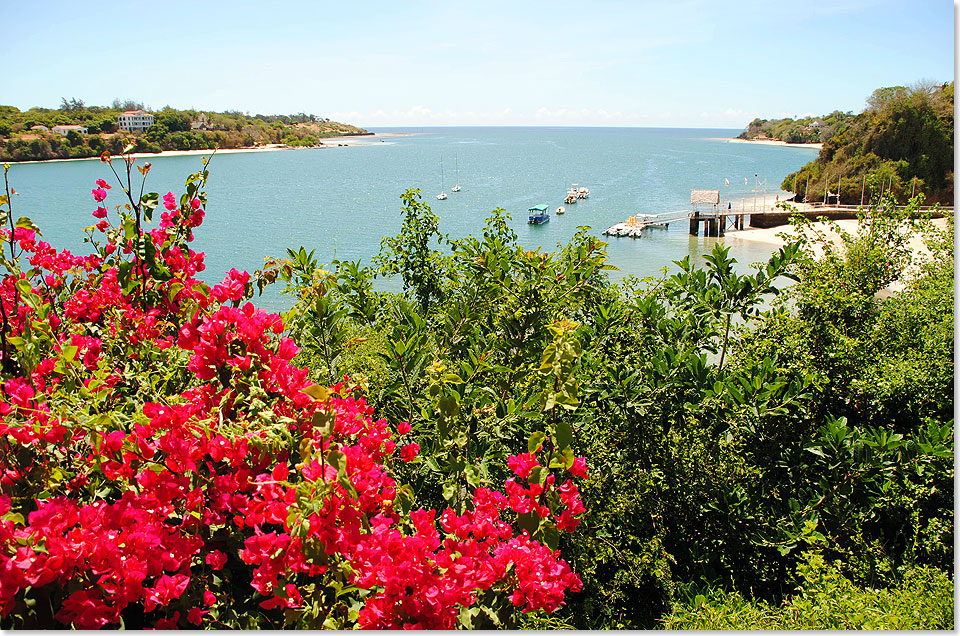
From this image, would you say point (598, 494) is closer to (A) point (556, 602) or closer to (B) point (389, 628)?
(A) point (556, 602)

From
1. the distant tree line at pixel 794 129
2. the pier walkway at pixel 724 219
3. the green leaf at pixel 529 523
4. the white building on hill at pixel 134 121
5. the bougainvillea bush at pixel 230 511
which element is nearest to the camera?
the bougainvillea bush at pixel 230 511

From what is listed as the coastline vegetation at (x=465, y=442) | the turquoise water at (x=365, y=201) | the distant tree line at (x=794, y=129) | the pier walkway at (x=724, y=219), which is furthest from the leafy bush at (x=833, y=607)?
the distant tree line at (x=794, y=129)

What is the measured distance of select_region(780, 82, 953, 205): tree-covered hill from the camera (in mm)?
29906

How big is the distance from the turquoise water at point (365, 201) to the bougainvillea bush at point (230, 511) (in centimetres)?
200

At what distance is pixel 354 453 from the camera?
4.21 ft

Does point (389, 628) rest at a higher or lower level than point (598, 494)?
higher

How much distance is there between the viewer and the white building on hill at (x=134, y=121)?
13.9m

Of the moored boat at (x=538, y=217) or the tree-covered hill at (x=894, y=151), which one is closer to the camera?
the moored boat at (x=538, y=217)

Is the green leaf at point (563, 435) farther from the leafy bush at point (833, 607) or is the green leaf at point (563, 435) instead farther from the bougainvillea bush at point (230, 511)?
the leafy bush at point (833, 607)

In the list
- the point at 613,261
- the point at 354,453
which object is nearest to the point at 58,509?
the point at 354,453

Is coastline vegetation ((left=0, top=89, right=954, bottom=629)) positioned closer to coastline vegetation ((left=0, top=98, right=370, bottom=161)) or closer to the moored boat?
coastline vegetation ((left=0, top=98, right=370, bottom=161))

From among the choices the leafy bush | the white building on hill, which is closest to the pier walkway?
the white building on hill

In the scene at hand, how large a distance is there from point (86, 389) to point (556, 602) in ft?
4.03

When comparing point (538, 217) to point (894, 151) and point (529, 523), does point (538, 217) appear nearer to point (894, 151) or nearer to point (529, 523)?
point (894, 151)
